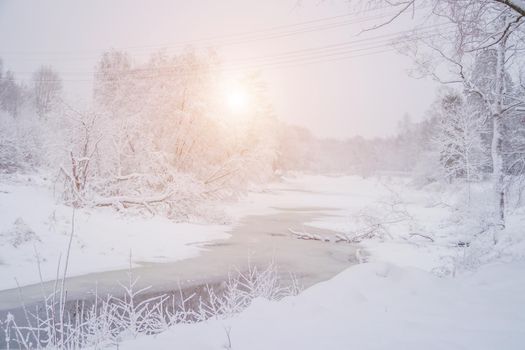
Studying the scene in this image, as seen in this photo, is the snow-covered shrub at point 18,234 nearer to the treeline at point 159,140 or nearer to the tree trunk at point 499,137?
the treeline at point 159,140

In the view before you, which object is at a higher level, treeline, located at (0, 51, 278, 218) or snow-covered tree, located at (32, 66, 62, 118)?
snow-covered tree, located at (32, 66, 62, 118)

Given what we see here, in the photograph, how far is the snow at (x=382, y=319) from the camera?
10.8 feet

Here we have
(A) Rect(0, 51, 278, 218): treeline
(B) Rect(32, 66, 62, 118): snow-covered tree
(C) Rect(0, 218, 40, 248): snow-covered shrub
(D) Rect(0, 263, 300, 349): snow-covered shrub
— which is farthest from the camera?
(B) Rect(32, 66, 62, 118): snow-covered tree

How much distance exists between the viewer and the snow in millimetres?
3291

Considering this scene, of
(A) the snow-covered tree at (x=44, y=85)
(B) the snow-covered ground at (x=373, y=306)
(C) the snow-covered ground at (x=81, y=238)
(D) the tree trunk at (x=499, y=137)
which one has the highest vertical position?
(A) the snow-covered tree at (x=44, y=85)

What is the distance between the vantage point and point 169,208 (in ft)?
65.5

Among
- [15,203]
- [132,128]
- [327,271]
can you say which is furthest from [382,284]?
[132,128]

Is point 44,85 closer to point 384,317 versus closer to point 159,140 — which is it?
point 159,140

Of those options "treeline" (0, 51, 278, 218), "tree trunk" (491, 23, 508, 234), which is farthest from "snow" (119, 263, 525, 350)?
"treeline" (0, 51, 278, 218)

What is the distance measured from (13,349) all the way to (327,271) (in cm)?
877

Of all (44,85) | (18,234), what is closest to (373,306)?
(18,234)

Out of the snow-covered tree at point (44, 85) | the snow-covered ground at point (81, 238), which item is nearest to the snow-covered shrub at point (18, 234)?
the snow-covered ground at point (81, 238)

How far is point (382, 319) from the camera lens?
396cm

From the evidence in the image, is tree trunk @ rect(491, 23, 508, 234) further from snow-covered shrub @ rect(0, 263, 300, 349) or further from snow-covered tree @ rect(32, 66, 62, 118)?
snow-covered tree @ rect(32, 66, 62, 118)
